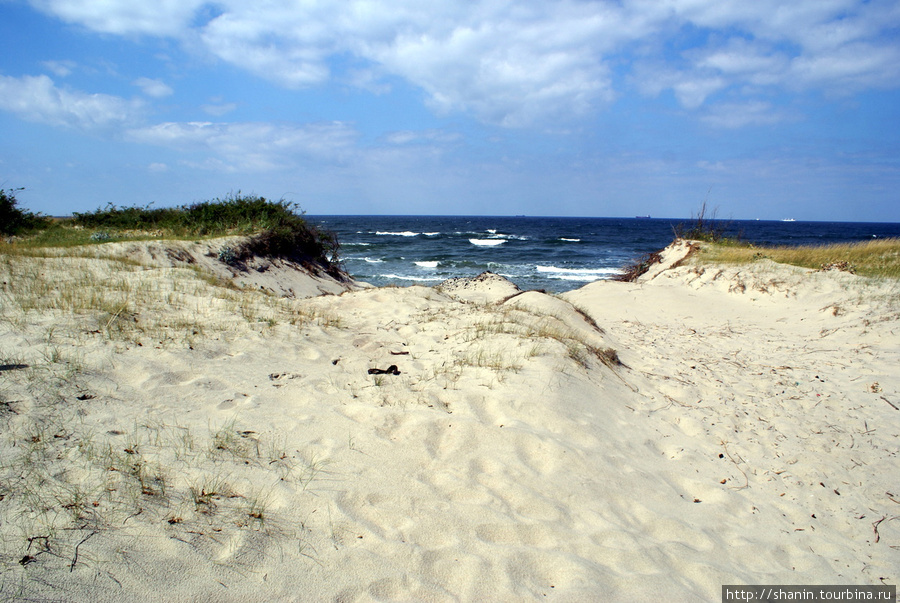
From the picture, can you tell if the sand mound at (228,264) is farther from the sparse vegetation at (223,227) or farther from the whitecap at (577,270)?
the whitecap at (577,270)

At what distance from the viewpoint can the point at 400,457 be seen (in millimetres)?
3363

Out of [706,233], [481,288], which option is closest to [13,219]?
[481,288]

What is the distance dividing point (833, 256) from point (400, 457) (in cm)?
1681

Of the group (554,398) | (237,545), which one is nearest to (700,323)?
(554,398)

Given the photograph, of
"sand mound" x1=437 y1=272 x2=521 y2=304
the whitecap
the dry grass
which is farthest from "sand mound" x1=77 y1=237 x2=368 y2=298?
the whitecap

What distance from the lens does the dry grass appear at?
12602mm

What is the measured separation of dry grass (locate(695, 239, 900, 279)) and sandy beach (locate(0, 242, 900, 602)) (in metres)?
7.30

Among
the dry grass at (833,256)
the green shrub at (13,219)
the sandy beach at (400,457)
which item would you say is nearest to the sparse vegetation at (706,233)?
the dry grass at (833,256)

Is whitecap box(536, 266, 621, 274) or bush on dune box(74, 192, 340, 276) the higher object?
bush on dune box(74, 192, 340, 276)

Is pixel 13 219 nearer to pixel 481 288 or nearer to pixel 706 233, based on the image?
pixel 481 288

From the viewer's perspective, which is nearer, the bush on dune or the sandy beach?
the sandy beach

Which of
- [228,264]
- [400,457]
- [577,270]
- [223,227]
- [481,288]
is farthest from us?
[577,270]

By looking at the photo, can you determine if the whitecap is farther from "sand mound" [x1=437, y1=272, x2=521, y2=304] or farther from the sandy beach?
the sandy beach

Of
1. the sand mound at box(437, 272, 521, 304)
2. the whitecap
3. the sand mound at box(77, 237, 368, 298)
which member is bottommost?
the whitecap
